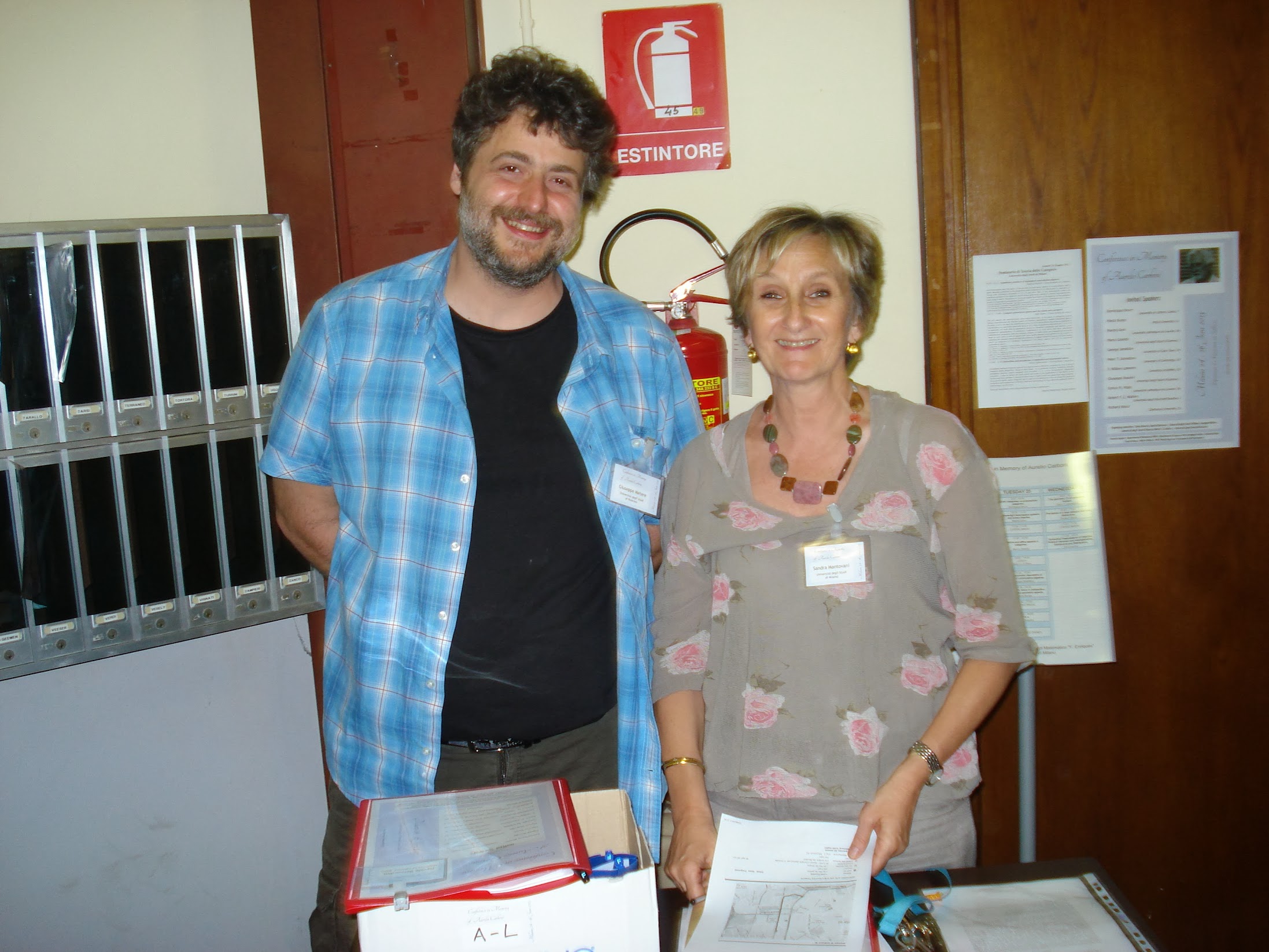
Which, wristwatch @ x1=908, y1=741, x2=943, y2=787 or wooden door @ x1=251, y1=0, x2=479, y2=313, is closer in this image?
wristwatch @ x1=908, y1=741, x2=943, y2=787

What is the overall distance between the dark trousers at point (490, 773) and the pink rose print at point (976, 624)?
66 centimetres

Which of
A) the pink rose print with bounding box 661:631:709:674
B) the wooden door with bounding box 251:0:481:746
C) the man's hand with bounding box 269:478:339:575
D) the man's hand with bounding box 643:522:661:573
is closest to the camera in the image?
the pink rose print with bounding box 661:631:709:674

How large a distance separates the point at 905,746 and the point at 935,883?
227 mm

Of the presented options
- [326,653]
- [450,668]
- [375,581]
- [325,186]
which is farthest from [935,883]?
[325,186]

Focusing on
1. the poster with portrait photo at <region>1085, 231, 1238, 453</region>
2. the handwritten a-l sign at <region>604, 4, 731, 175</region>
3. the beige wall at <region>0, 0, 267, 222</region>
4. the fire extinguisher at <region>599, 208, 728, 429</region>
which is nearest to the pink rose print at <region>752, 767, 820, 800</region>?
the fire extinguisher at <region>599, 208, 728, 429</region>

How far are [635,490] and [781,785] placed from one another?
56cm

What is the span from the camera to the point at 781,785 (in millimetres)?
1295

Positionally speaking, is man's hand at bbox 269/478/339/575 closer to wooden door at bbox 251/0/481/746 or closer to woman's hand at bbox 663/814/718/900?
wooden door at bbox 251/0/481/746

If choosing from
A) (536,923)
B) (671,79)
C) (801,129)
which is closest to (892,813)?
(536,923)

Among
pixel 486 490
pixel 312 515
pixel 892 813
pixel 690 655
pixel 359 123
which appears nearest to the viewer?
pixel 892 813

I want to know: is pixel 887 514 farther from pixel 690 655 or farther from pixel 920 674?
pixel 690 655

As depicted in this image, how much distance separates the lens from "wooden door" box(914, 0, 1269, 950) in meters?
2.04

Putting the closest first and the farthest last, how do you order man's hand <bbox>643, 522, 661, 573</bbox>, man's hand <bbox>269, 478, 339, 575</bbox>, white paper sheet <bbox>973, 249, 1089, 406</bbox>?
man's hand <bbox>269, 478, 339, 575</bbox> < man's hand <bbox>643, 522, 661, 573</bbox> < white paper sheet <bbox>973, 249, 1089, 406</bbox>

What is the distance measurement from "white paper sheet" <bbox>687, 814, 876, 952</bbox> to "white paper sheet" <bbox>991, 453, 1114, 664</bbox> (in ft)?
3.25
